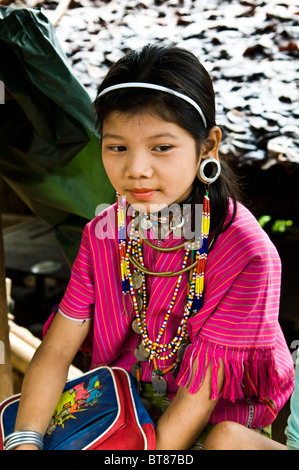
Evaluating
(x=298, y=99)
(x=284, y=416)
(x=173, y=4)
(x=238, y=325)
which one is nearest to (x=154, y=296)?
(x=238, y=325)

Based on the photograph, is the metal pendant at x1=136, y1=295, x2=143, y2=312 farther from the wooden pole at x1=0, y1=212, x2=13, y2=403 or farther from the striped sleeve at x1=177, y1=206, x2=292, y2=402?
the wooden pole at x1=0, y1=212, x2=13, y2=403

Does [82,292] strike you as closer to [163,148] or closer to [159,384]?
[159,384]

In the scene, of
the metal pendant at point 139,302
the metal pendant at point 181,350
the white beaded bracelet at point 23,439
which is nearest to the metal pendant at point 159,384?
the metal pendant at point 181,350

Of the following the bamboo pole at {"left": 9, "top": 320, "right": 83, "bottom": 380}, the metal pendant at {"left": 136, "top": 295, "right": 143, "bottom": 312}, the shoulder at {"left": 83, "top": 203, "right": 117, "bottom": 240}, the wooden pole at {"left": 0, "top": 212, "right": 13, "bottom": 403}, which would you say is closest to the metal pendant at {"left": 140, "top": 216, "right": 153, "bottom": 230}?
the shoulder at {"left": 83, "top": 203, "right": 117, "bottom": 240}

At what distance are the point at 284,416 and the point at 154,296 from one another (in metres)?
1.73

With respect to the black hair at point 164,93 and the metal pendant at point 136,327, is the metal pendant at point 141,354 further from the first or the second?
the black hair at point 164,93

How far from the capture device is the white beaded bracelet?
140 centimetres

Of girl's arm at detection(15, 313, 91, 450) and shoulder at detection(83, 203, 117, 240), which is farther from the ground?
shoulder at detection(83, 203, 117, 240)

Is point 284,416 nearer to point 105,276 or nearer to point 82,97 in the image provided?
point 105,276

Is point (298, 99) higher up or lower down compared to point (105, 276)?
higher up

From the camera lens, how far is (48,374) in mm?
1581

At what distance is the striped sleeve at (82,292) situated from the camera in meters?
1.65

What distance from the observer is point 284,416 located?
9.37ft
